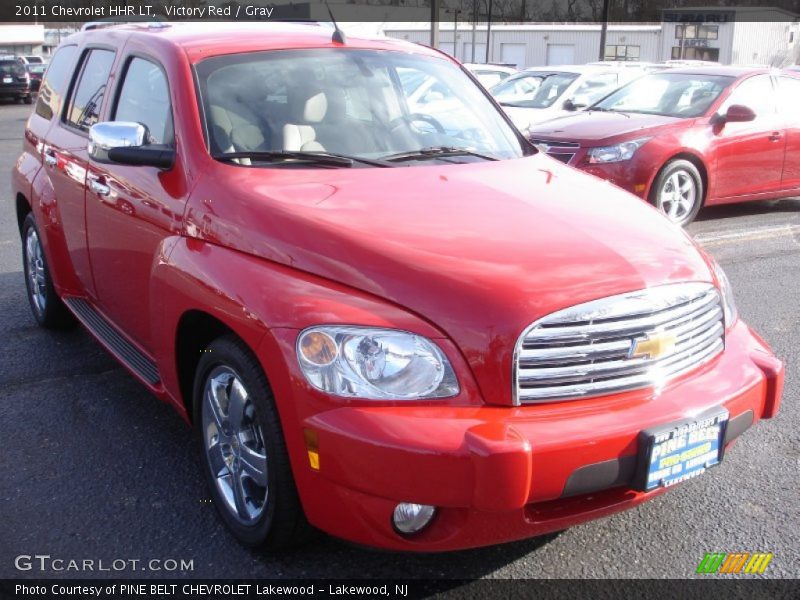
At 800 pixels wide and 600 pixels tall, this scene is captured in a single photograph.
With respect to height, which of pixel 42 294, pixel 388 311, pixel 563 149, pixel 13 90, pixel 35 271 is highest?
pixel 388 311

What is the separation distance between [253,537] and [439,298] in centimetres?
108

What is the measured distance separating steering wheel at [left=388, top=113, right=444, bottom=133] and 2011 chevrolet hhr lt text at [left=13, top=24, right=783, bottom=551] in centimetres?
2

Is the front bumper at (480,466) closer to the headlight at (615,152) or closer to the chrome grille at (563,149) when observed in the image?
the headlight at (615,152)

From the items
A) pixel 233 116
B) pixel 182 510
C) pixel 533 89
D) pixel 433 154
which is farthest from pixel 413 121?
pixel 533 89

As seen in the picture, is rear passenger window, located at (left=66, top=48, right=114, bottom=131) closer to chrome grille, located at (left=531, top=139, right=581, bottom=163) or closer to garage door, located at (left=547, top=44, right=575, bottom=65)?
chrome grille, located at (left=531, top=139, right=581, bottom=163)

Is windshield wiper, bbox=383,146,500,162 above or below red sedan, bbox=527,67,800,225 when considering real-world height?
above

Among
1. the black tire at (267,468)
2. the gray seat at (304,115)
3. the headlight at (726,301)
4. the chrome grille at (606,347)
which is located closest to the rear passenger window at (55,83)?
the gray seat at (304,115)

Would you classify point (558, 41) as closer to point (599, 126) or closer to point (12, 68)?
point (12, 68)

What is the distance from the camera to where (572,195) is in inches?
137

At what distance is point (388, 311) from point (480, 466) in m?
0.54

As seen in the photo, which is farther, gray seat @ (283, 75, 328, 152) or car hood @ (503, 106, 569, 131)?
car hood @ (503, 106, 569, 131)

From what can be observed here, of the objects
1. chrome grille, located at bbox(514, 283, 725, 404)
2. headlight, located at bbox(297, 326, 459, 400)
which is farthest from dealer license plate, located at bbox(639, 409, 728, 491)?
headlight, located at bbox(297, 326, 459, 400)

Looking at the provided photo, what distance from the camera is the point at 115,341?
4.16 metres

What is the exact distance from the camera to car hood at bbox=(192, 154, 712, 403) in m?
2.62
